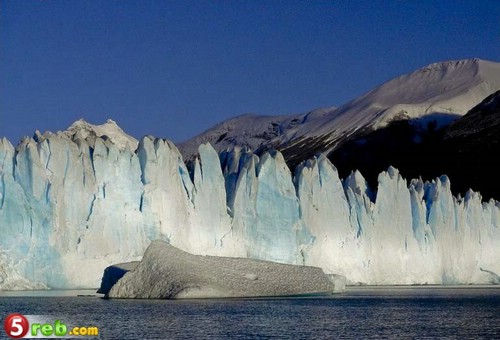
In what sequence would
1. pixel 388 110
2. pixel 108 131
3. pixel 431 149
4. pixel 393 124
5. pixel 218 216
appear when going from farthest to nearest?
pixel 388 110
pixel 393 124
pixel 431 149
pixel 108 131
pixel 218 216

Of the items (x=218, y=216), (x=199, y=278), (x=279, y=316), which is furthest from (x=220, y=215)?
(x=279, y=316)

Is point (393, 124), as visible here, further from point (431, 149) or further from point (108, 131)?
point (108, 131)

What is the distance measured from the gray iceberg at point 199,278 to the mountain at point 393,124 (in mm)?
46580

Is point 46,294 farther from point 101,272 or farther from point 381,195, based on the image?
point 381,195

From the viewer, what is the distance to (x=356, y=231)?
3831 cm

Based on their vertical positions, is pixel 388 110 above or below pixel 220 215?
above

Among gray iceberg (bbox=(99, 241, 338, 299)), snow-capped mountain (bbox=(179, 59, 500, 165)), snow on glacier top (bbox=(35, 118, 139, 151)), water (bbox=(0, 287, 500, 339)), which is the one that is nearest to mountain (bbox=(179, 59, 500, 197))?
snow-capped mountain (bbox=(179, 59, 500, 165))

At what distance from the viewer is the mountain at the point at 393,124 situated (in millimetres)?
82156

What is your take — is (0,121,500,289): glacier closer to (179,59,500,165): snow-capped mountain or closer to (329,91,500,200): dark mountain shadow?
(329,91,500,200): dark mountain shadow

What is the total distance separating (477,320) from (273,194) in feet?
49.3

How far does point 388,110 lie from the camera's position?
87000 millimetres

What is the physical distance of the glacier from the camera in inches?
1236

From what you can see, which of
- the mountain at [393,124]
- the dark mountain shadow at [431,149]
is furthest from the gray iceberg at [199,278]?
the mountain at [393,124]

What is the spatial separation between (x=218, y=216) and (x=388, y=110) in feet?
179
